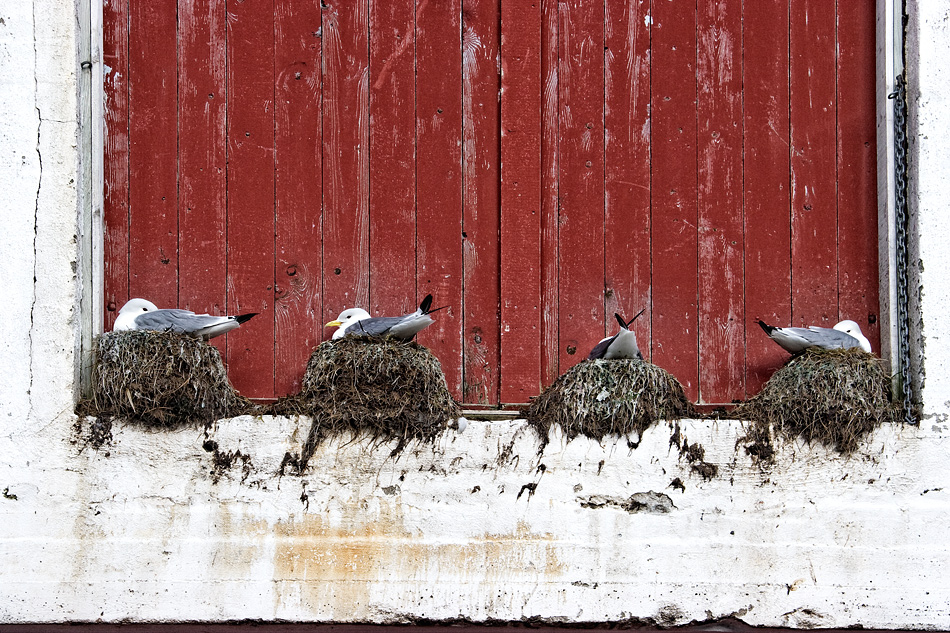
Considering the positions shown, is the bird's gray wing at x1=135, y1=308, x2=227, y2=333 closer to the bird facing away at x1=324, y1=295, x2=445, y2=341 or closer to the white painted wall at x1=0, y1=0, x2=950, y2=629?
the white painted wall at x1=0, y1=0, x2=950, y2=629

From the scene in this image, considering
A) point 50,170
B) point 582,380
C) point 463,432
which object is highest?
point 50,170

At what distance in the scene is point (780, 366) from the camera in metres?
3.63

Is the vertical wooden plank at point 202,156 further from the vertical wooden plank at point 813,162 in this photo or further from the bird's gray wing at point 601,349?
the vertical wooden plank at point 813,162

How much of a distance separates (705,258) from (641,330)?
0.44m

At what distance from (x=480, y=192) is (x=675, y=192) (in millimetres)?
894

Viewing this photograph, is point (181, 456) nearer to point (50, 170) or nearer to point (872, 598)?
point (50, 170)

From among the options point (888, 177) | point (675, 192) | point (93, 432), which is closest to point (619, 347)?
point (675, 192)

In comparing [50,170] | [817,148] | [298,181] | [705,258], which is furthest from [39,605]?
[817,148]

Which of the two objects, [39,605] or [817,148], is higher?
[817,148]

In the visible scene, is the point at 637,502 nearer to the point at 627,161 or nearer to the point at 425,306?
the point at 425,306

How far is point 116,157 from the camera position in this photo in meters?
3.62

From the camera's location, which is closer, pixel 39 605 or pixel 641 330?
pixel 39 605

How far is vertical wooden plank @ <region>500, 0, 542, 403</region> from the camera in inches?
142

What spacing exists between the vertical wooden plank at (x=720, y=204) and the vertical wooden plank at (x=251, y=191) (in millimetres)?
1952
